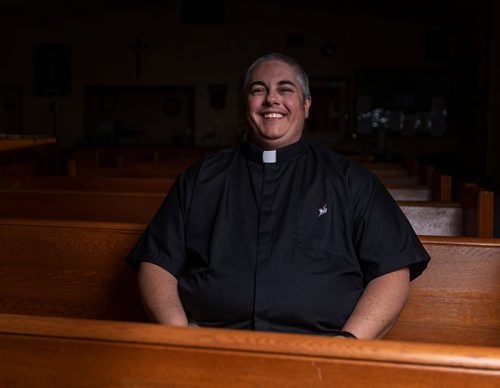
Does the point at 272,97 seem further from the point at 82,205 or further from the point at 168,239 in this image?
the point at 82,205

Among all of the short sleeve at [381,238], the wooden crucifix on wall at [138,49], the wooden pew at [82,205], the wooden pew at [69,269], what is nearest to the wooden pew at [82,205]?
the wooden pew at [82,205]

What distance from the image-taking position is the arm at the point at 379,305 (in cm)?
155

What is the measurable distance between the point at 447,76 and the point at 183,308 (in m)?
8.25

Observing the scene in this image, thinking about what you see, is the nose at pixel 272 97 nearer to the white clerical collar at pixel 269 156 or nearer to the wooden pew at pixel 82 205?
the white clerical collar at pixel 269 156

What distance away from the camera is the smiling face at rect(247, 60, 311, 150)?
176cm

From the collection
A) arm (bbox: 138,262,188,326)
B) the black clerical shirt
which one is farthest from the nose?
arm (bbox: 138,262,188,326)

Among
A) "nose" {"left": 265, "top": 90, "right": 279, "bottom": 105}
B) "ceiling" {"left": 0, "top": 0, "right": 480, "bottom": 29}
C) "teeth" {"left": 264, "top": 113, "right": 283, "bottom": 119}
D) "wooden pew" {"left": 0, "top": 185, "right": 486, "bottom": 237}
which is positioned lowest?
"wooden pew" {"left": 0, "top": 185, "right": 486, "bottom": 237}

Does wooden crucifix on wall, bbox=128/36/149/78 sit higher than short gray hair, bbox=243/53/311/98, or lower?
higher

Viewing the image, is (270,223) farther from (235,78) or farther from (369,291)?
(235,78)

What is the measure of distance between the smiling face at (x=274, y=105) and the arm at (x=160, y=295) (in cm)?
45

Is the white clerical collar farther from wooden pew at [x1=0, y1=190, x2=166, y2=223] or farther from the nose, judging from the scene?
wooden pew at [x1=0, y1=190, x2=166, y2=223]

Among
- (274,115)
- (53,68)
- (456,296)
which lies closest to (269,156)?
(274,115)

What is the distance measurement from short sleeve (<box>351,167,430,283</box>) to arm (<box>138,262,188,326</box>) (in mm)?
483

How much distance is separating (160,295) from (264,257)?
289 mm
